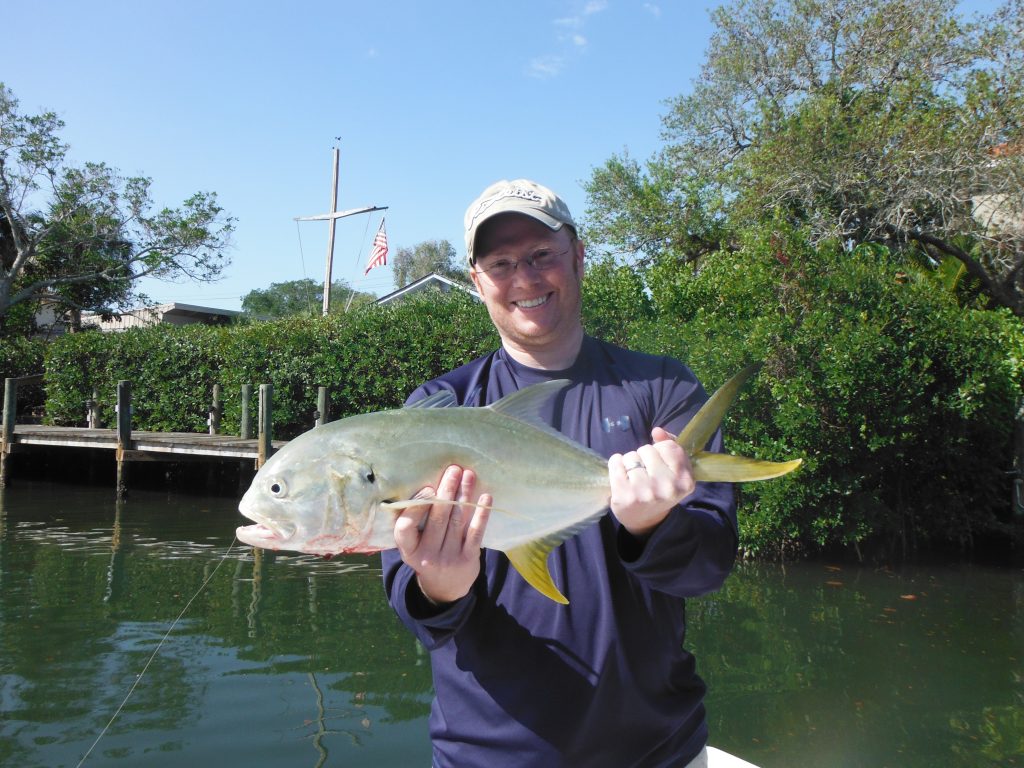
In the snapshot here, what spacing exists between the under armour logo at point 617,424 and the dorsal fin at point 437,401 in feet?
1.65

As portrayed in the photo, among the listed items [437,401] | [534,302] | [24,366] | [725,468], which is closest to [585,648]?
[725,468]

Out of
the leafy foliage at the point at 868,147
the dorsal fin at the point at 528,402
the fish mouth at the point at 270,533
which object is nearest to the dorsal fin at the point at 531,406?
the dorsal fin at the point at 528,402

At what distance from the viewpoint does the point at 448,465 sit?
2.22 metres

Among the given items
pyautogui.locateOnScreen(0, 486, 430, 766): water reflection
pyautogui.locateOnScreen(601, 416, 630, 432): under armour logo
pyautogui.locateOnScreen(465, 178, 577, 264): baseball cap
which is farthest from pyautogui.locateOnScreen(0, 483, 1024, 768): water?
pyautogui.locateOnScreen(465, 178, 577, 264): baseball cap

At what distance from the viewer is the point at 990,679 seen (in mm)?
7109

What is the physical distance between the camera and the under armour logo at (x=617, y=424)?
243 centimetres

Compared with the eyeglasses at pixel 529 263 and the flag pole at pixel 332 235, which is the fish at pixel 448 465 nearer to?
the eyeglasses at pixel 529 263

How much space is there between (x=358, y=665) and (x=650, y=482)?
6119 mm

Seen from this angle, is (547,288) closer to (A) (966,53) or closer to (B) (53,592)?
(B) (53,592)

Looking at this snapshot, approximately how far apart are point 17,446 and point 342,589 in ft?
50.2

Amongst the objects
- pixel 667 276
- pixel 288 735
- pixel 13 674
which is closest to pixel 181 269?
pixel 667 276

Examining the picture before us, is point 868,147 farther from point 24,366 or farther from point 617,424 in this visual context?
point 24,366

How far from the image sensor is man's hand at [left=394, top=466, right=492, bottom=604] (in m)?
2.11

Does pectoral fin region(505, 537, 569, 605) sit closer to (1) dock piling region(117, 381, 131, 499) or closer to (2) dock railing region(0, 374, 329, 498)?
(2) dock railing region(0, 374, 329, 498)
